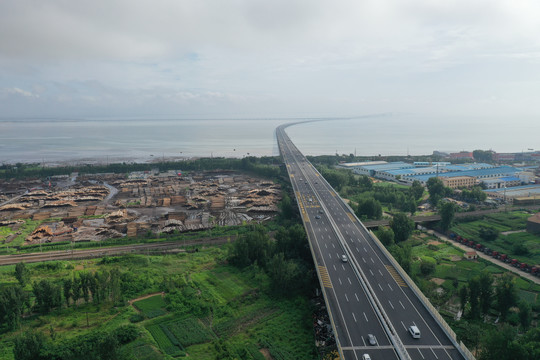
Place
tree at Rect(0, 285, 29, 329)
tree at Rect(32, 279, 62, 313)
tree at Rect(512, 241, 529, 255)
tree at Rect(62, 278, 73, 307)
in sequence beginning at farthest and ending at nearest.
Result: 1. tree at Rect(512, 241, 529, 255)
2. tree at Rect(62, 278, 73, 307)
3. tree at Rect(32, 279, 62, 313)
4. tree at Rect(0, 285, 29, 329)

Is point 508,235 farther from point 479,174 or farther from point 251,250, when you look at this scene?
point 479,174

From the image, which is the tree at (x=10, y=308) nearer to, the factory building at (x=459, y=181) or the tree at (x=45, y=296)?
the tree at (x=45, y=296)

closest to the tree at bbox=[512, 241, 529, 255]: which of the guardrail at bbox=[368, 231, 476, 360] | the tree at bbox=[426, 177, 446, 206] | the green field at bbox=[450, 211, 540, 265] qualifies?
the green field at bbox=[450, 211, 540, 265]

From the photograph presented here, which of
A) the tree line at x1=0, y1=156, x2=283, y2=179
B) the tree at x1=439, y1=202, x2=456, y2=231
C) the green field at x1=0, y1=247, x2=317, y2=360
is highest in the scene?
the tree line at x1=0, y1=156, x2=283, y2=179

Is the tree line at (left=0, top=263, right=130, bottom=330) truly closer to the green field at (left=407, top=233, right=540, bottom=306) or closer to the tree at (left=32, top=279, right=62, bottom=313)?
the tree at (left=32, top=279, right=62, bottom=313)

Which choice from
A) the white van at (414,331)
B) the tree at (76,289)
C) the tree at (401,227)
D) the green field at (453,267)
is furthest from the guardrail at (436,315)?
the tree at (76,289)

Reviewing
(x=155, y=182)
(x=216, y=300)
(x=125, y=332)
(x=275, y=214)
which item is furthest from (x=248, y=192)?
(x=125, y=332)

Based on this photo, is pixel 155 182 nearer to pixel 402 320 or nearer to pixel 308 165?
pixel 308 165
